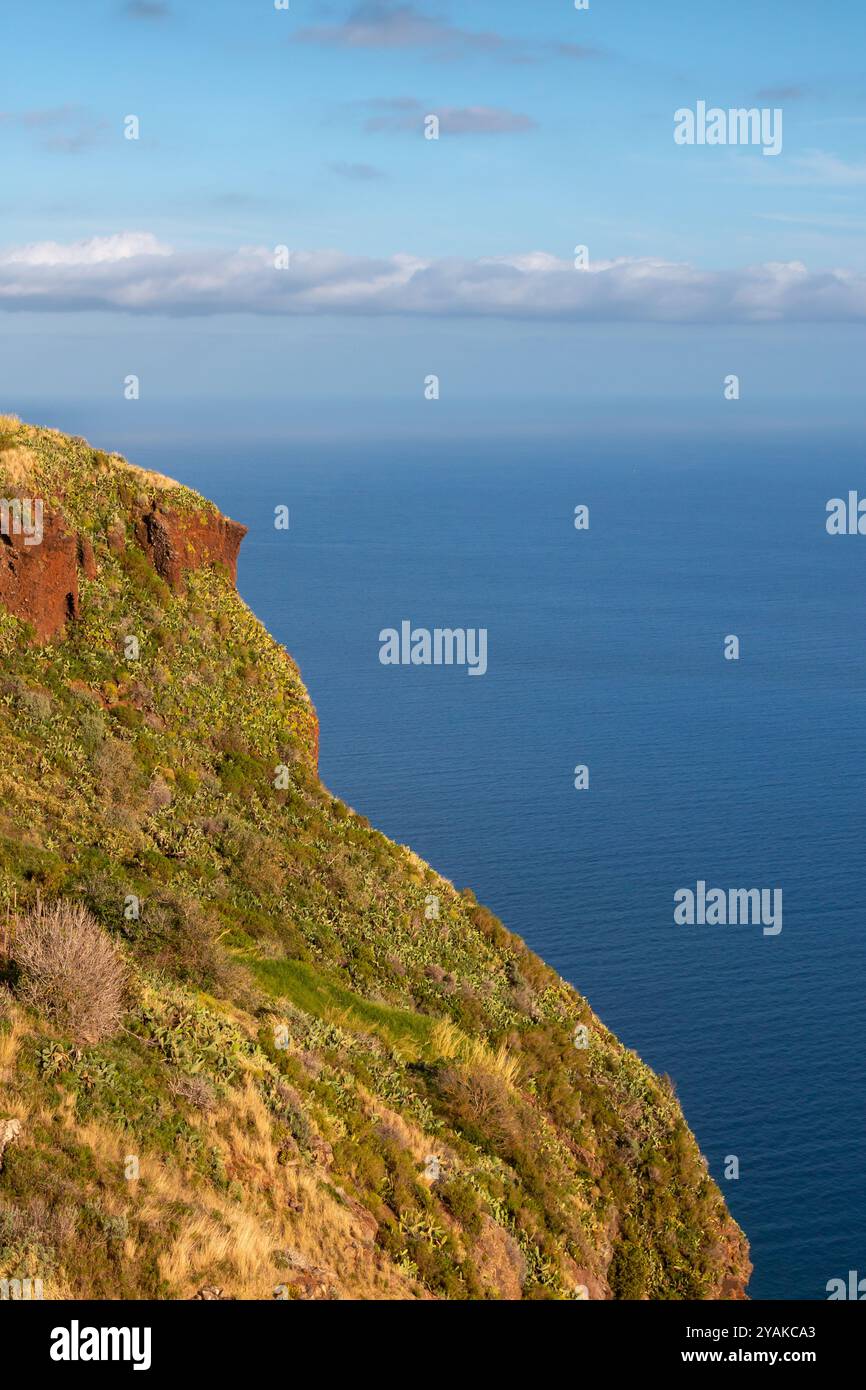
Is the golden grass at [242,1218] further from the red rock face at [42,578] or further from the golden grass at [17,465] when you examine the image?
the golden grass at [17,465]

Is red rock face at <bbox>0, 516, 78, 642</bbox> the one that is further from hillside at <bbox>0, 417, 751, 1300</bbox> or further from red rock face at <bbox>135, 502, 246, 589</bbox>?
red rock face at <bbox>135, 502, 246, 589</bbox>

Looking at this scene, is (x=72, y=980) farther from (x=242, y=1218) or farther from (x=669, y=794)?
(x=669, y=794)

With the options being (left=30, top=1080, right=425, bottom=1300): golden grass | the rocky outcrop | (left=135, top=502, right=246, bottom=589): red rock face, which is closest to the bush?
(left=30, top=1080, right=425, bottom=1300): golden grass

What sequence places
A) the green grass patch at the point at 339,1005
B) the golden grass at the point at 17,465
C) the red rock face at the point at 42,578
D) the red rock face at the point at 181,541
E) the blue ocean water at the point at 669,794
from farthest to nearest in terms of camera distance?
the blue ocean water at the point at 669,794 → the red rock face at the point at 181,541 → the golden grass at the point at 17,465 → the red rock face at the point at 42,578 → the green grass patch at the point at 339,1005

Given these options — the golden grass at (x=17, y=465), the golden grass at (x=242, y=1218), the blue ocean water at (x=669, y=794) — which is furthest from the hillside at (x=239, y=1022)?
the blue ocean water at (x=669, y=794)

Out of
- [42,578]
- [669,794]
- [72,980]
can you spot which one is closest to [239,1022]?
[72,980]

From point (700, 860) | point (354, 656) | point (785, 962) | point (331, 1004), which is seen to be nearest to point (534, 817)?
point (700, 860)
